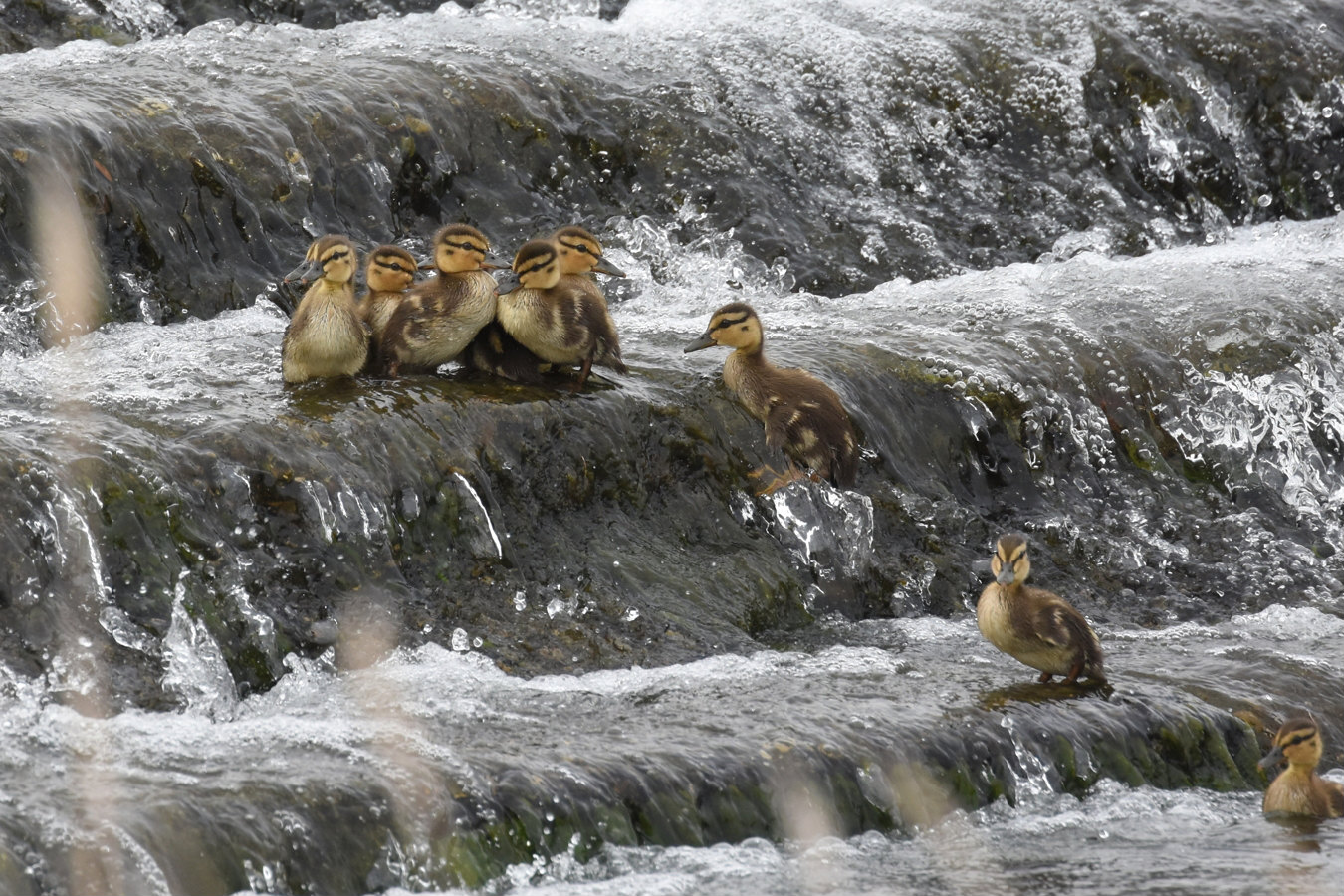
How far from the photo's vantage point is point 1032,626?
24.0 feet

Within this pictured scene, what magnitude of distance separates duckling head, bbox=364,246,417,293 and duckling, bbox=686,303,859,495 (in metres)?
1.65

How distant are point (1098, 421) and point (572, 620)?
164 inches

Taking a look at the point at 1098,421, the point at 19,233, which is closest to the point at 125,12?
the point at 19,233

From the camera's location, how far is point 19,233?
9672 mm

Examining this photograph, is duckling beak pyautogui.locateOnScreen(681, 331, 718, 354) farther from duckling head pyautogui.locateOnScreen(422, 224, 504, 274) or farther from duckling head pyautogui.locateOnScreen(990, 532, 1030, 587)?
duckling head pyautogui.locateOnScreen(990, 532, 1030, 587)

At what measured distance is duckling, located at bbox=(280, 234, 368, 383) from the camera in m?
7.96

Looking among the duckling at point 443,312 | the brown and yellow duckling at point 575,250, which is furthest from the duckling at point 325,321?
the brown and yellow duckling at point 575,250

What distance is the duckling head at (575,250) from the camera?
899 cm

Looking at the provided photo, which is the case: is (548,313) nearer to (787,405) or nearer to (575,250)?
(575,250)

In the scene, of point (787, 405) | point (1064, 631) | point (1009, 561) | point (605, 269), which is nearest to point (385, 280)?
point (605, 269)

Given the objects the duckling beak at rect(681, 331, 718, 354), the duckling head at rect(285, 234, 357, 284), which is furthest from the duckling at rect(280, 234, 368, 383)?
the duckling beak at rect(681, 331, 718, 354)

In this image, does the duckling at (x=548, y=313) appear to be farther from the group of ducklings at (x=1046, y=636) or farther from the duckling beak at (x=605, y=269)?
the group of ducklings at (x=1046, y=636)

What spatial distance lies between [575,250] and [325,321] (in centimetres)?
161

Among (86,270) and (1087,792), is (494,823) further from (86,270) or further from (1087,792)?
(86,270)
